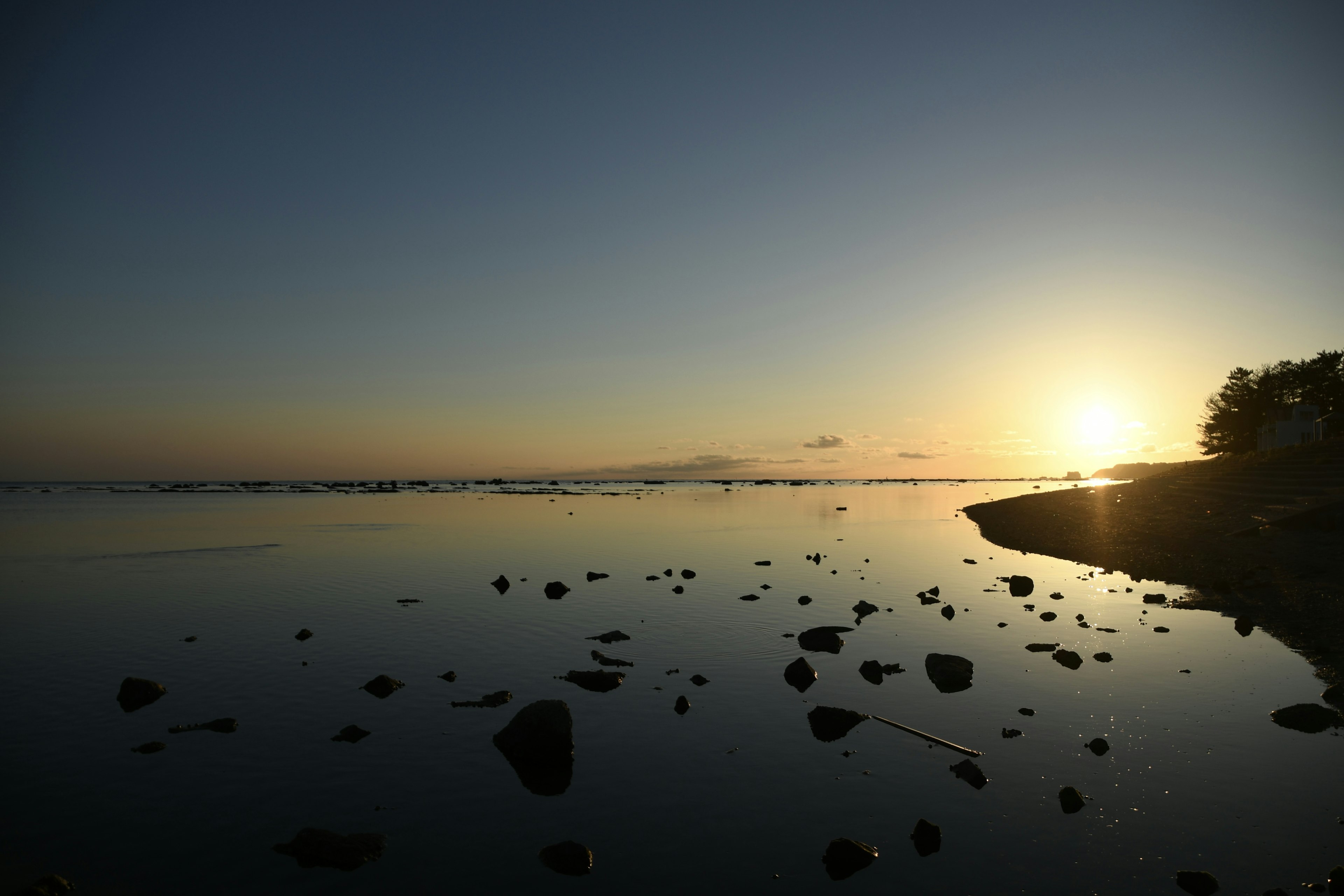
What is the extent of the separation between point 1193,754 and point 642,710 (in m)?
13.1

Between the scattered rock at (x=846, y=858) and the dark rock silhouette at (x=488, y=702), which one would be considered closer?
the scattered rock at (x=846, y=858)

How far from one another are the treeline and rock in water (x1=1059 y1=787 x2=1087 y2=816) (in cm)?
12024

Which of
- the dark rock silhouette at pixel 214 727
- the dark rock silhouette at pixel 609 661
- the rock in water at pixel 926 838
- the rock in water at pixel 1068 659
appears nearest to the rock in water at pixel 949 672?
the rock in water at pixel 1068 659

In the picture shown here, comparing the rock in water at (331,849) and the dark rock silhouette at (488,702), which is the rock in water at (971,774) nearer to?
the rock in water at (331,849)

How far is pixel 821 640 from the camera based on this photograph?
24.9 m

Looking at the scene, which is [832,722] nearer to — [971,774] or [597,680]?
[971,774]

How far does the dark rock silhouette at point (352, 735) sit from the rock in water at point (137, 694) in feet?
22.6

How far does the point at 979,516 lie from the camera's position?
8906 centimetres

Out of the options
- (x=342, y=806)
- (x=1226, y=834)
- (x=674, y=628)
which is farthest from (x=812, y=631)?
(x=342, y=806)

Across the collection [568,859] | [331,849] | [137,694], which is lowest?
[568,859]

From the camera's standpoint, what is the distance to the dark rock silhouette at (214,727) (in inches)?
665

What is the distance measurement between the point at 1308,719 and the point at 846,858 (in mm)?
14001

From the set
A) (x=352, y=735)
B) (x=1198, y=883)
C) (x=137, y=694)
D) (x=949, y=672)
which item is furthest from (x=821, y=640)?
(x=137, y=694)

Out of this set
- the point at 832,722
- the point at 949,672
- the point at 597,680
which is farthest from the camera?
the point at 949,672
